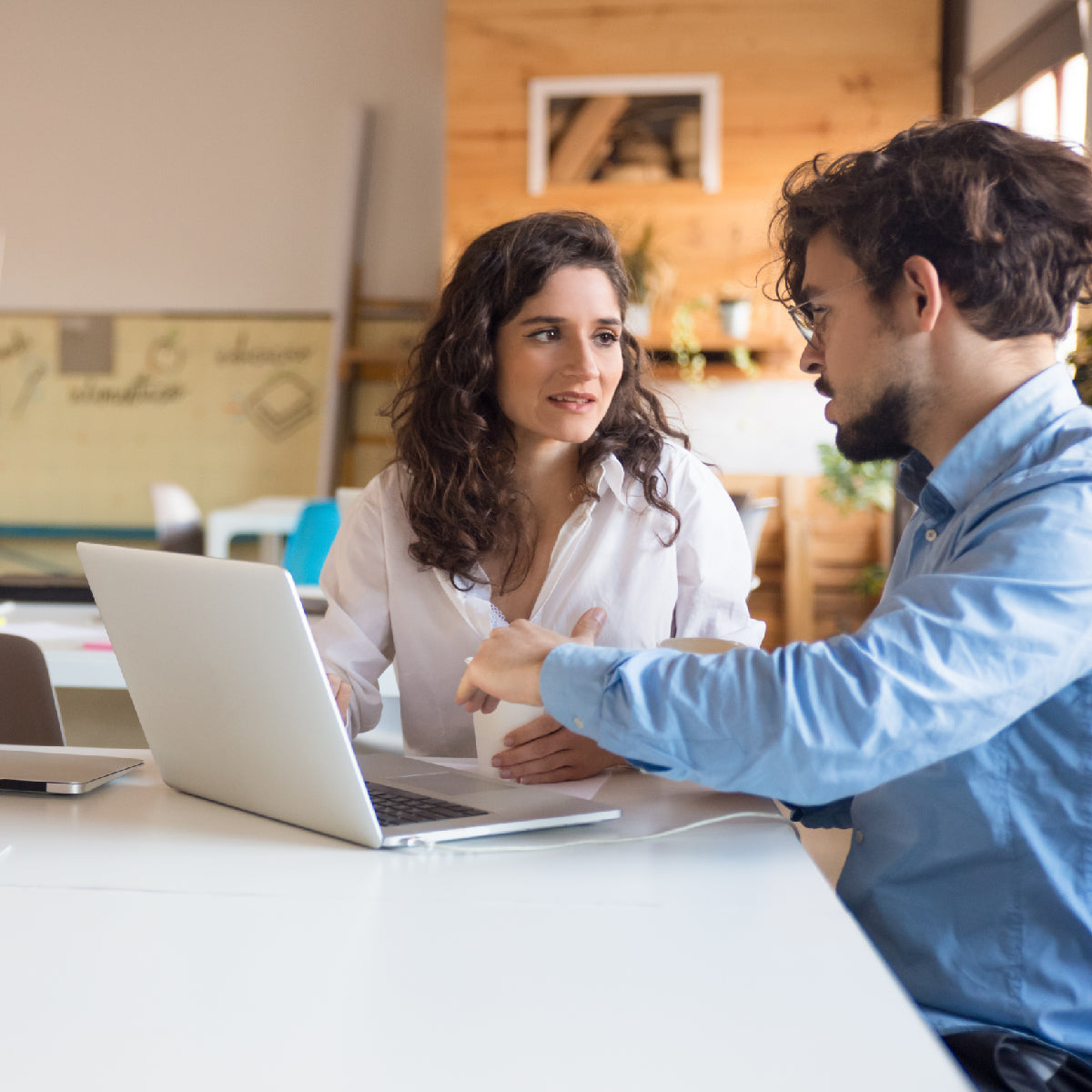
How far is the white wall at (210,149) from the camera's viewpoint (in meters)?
6.05

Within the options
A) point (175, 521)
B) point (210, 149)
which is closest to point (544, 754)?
point (175, 521)

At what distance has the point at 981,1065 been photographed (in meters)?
0.89

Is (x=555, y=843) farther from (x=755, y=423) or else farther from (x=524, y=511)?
(x=755, y=423)

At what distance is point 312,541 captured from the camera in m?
3.67

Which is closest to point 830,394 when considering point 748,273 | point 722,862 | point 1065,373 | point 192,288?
point 1065,373

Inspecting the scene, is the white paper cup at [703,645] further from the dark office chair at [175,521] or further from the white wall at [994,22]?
the white wall at [994,22]

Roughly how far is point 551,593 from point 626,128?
12.6 feet

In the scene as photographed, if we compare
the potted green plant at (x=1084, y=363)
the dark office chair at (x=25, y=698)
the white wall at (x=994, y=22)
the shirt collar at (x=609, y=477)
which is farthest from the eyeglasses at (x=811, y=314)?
the white wall at (x=994, y=22)

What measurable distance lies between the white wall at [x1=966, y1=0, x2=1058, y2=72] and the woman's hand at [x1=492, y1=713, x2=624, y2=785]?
340cm

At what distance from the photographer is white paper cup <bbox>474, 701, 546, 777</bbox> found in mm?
1188

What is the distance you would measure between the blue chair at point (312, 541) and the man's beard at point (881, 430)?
2.57 metres

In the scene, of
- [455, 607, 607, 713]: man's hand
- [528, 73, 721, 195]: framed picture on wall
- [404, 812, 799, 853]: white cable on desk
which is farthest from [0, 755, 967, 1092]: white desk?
[528, 73, 721, 195]: framed picture on wall

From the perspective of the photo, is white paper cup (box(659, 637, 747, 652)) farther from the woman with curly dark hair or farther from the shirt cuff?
the woman with curly dark hair

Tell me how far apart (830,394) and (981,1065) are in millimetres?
575
